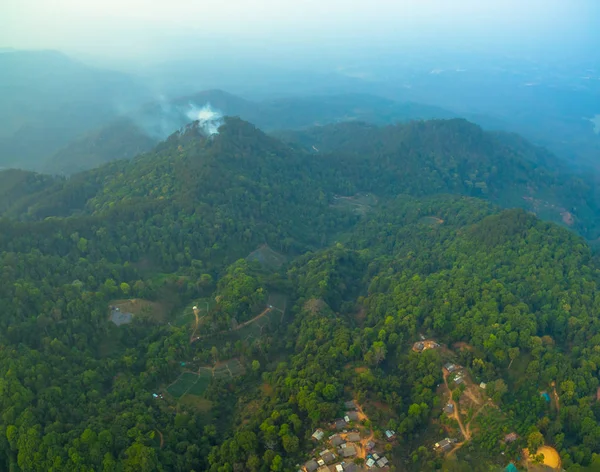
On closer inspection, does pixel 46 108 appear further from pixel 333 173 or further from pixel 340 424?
pixel 340 424

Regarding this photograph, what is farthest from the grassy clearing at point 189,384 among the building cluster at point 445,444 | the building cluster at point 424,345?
the building cluster at point 445,444

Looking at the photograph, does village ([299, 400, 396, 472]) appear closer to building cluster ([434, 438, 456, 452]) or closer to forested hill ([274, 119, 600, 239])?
building cluster ([434, 438, 456, 452])

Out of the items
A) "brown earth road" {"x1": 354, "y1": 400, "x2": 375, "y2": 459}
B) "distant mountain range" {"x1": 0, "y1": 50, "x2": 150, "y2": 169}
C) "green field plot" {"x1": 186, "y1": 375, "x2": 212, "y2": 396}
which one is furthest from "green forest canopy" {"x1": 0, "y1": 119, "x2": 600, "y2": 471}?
"distant mountain range" {"x1": 0, "y1": 50, "x2": 150, "y2": 169}

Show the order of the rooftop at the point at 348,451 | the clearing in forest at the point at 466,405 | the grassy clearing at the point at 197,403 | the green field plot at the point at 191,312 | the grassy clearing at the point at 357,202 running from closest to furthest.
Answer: the rooftop at the point at 348,451
the clearing in forest at the point at 466,405
the grassy clearing at the point at 197,403
the green field plot at the point at 191,312
the grassy clearing at the point at 357,202

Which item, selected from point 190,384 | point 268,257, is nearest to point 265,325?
point 190,384

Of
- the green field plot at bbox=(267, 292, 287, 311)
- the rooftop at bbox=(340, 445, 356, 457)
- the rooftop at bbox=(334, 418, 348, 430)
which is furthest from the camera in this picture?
the green field plot at bbox=(267, 292, 287, 311)

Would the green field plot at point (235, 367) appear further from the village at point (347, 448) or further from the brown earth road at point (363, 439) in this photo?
the village at point (347, 448)

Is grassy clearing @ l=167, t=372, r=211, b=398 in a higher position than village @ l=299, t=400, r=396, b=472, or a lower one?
lower
